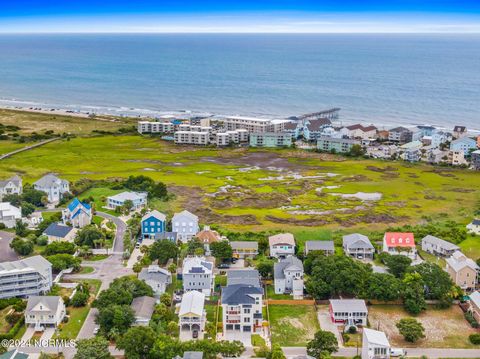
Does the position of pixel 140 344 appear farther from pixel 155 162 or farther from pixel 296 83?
pixel 296 83

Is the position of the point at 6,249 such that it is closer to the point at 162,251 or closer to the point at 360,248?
the point at 162,251

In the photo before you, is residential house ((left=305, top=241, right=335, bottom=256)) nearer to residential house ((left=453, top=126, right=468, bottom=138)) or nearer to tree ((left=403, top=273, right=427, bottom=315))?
tree ((left=403, top=273, right=427, bottom=315))

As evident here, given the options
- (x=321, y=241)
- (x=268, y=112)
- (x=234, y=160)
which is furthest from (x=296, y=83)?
(x=321, y=241)

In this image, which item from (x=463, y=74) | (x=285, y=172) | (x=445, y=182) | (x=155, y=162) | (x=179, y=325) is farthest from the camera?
(x=463, y=74)

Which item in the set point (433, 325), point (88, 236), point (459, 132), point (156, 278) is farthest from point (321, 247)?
point (459, 132)

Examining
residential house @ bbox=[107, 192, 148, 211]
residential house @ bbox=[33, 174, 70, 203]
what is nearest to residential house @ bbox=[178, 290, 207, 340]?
residential house @ bbox=[107, 192, 148, 211]

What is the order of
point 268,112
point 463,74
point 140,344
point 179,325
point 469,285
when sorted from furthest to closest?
point 463,74 → point 268,112 → point 469,285 → point 179,325 → point 140,344

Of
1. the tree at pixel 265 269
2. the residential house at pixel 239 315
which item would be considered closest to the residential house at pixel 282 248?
the tree at pixel 265 269
